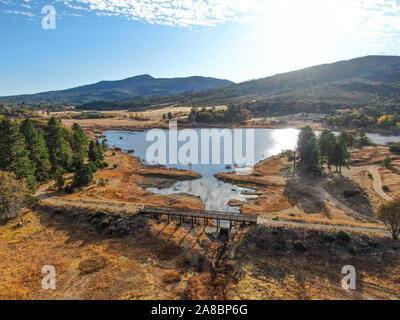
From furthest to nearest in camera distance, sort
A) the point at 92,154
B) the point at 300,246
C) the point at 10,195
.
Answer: the point at 92,154, the point at 10,195, the point at 300,246

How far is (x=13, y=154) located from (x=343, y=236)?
7107cm

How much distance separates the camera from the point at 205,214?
158 ft

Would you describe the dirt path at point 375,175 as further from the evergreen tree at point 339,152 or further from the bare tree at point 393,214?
the bare tree at point 393,214

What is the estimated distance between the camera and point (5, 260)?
125ft

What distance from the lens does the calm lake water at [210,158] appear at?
67.9 metres

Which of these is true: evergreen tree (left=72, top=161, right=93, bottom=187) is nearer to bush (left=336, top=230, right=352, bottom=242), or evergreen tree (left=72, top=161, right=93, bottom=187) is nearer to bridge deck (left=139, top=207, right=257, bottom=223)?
bridge deck (left=139, top=207, right=257, bottom=223)

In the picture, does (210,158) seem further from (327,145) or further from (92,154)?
(92,154)

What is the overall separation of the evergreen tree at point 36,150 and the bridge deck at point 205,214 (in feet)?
118

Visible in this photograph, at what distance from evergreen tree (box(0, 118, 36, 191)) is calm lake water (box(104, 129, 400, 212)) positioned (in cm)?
3188

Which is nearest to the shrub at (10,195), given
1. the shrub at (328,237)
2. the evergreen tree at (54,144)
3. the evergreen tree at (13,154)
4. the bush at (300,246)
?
the evergreen tree at (13,154)

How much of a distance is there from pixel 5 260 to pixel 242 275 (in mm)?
38025

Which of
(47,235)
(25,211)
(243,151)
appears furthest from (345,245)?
(243,151)

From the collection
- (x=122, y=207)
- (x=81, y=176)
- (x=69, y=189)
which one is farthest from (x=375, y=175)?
(x=69, y=189)

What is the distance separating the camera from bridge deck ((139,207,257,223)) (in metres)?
46.4
